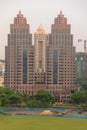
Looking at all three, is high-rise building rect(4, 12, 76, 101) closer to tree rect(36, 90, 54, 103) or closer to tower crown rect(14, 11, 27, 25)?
tower crown rect(14, 11, 27, 25)

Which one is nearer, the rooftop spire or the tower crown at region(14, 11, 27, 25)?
the tower crown at region(14, 11, 27, 25)

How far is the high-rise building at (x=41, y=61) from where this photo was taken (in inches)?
2995

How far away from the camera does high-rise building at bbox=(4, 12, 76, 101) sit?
7606 cm

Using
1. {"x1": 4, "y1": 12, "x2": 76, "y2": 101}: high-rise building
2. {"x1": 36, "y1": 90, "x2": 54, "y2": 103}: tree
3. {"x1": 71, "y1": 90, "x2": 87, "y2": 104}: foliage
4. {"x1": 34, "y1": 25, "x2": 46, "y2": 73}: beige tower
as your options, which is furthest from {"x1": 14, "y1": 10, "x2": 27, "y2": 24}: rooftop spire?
{"x1": 71, "y1": 90, "x2": 87, "y2": 104}: foliage

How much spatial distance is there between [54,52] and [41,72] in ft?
17.1

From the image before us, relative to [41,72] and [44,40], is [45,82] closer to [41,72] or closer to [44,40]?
[41,72]

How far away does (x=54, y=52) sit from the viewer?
77562 millimetres

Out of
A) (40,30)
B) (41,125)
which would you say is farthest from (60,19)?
(41,125)

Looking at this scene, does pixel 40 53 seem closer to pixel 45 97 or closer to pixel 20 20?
pixel 20 20

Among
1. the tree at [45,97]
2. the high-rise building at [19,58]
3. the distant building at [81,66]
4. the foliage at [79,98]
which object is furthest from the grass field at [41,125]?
the distant building at [81,66]

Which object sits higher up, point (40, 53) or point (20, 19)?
point (20, 19)

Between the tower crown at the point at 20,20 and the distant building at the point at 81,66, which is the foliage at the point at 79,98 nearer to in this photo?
the tower crown at the point at 20,20

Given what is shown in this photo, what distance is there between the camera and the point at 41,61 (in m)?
76.6

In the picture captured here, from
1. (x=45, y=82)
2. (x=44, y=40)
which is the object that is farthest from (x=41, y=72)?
(x=44, y=40)
